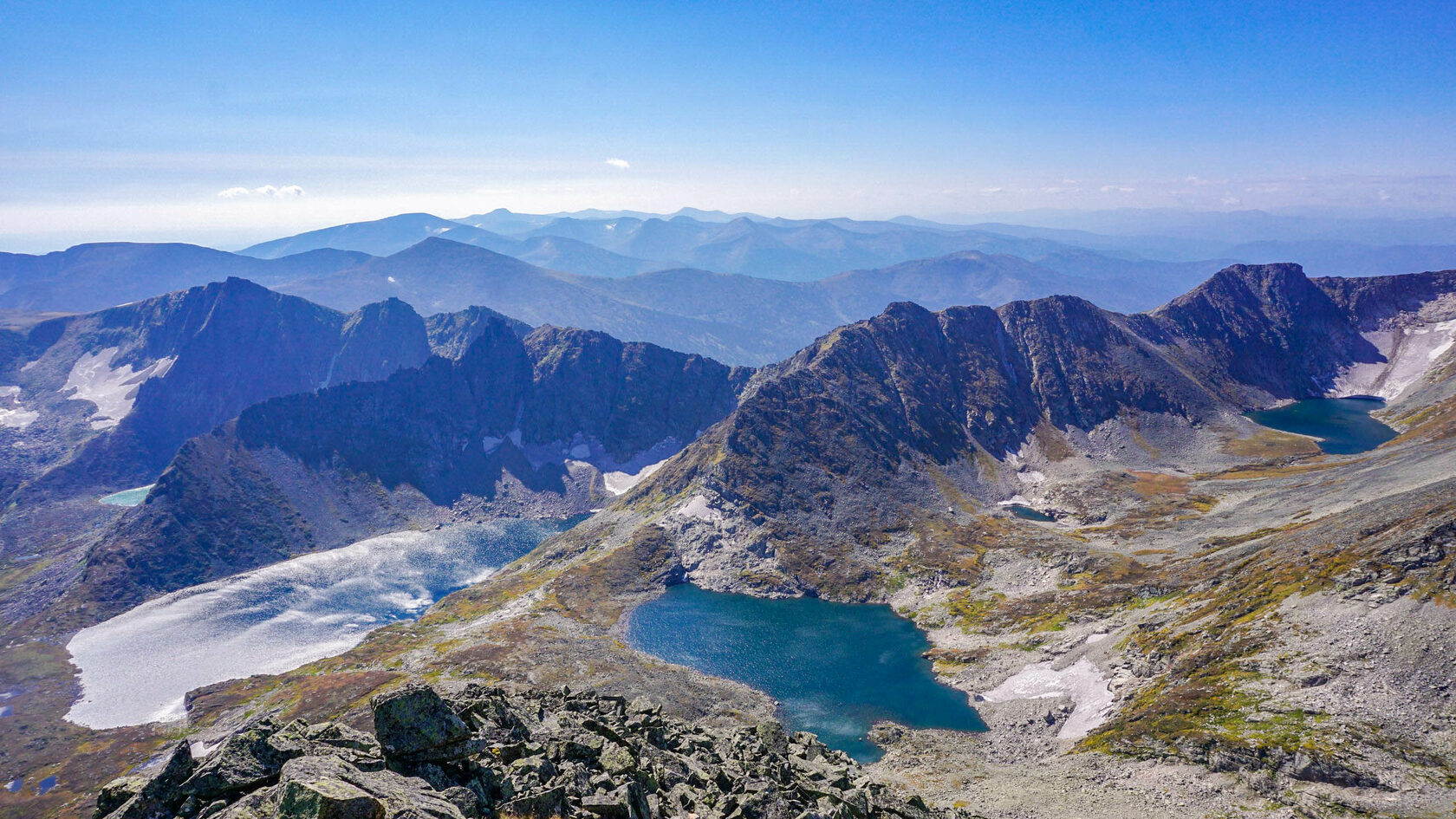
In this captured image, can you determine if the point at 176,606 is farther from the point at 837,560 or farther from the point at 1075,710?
the point at 1075,710

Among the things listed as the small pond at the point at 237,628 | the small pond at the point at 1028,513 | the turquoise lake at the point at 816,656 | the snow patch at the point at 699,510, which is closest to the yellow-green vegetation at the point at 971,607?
the turquoise lake at the point at 816,656

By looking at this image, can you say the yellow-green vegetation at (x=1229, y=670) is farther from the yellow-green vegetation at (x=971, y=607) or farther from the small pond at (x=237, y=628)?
the small pond at (x=237, y=628)

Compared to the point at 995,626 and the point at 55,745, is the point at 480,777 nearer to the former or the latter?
the point at 995,626

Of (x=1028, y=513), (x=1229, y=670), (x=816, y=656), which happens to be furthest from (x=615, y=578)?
(x=1229, y=670)

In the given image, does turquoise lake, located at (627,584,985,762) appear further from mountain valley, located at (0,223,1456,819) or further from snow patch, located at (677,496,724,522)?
snow patch, located at (677,496,724,522)

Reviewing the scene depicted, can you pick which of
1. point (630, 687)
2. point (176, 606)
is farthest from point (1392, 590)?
point (176, 606)

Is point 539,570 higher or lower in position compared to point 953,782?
lower
